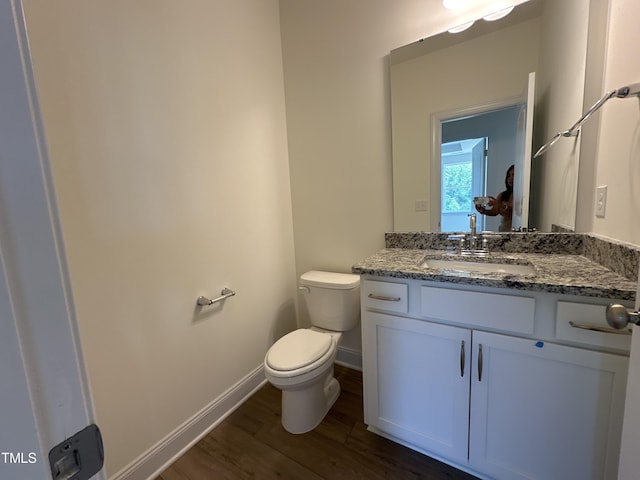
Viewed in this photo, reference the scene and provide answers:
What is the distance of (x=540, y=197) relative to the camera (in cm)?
143

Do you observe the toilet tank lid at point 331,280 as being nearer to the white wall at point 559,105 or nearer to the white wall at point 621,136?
the white wall at point 559,105

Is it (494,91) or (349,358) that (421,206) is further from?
(349,358)

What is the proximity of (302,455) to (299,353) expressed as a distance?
468 mm

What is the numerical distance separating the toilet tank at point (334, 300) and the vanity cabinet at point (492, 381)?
412mm

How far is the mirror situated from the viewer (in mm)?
1298

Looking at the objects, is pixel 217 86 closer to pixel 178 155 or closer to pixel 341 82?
pixel 178 155

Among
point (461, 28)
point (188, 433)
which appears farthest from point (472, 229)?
point (188, 433)

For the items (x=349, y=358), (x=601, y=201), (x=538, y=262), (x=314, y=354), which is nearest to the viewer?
(x=601, y=201)

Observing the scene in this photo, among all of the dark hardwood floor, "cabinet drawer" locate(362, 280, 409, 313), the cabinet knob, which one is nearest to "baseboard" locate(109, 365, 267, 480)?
the dark hardwood floor

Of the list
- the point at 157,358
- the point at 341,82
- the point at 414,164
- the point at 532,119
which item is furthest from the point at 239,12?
the point at 157,358

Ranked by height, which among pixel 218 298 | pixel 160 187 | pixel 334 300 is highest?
pixel 160 187

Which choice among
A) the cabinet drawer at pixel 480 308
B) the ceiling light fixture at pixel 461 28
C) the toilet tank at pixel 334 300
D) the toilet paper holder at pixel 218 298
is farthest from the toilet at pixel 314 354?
the ceiling light fixture at pixel 461 28

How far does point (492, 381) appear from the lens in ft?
3.60

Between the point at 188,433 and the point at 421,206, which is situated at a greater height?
the point at 421,206
